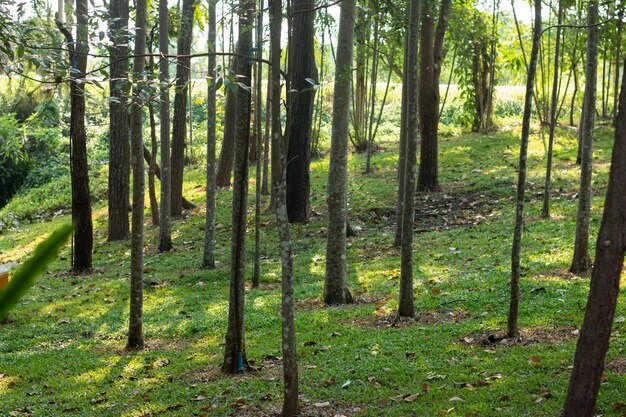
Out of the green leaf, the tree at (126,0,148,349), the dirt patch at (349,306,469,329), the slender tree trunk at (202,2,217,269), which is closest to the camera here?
the green leaf

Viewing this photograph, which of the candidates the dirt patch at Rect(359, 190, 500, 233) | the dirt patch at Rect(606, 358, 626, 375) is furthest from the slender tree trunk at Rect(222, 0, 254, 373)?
the dirt patch at Rect(359, 190, 500, 233)

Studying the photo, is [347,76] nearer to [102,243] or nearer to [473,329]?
[473,329]

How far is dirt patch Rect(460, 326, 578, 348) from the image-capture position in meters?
7.77

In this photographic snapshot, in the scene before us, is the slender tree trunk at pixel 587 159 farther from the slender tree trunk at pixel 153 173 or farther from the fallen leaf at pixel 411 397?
the slender tree trunk at pixel 153 173

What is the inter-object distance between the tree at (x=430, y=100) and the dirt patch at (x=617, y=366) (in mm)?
12852

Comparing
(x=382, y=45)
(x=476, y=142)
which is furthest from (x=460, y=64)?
(x=382, y=45)

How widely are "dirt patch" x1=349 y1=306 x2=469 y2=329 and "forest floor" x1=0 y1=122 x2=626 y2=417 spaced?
33mm

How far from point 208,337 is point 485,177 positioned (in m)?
12.4

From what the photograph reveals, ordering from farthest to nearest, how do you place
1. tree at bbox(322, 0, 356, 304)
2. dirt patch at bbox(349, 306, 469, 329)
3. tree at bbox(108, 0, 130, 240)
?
tree at bbox(108, 0, 130, 240) → tree at bbox(322, 0, 356, 304) → dirt patch at bbox(349, 306, 469, 329)

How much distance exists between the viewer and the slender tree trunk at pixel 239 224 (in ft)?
24.4

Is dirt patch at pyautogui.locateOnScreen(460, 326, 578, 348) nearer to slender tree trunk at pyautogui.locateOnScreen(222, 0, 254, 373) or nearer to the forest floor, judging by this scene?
the forest floor

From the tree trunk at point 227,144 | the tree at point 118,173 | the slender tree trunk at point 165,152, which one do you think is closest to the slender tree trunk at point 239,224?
the slender tree trunk at point 165,152

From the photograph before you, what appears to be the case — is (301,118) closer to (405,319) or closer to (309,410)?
(405,319)

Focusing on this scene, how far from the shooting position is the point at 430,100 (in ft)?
63.5
